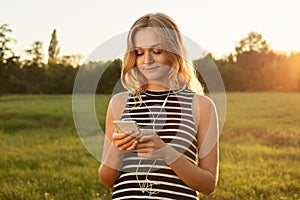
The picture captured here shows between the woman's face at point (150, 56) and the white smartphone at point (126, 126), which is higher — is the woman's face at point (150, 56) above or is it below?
above

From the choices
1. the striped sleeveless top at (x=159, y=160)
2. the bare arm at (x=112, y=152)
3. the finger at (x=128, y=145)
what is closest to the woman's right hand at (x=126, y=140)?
the finger at (x=128, y=145)

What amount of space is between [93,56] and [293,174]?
5.88m

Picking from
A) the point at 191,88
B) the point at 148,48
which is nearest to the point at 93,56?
the point at 148,48

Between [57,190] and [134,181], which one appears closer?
[134,181]

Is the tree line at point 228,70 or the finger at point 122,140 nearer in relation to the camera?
the finger at point 122,140

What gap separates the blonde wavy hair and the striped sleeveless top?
0.08 m

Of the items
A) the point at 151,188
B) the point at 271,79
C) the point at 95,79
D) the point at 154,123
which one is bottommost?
the point at 271,79

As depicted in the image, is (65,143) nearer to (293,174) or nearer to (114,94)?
(293,174)

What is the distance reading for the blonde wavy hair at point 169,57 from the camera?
90.7 inches

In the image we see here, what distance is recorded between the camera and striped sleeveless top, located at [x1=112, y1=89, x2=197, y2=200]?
2.27 meters

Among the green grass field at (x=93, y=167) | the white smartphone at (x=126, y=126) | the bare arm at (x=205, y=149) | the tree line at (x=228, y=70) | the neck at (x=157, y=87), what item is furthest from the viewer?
the tree line at (x=228, y=70)

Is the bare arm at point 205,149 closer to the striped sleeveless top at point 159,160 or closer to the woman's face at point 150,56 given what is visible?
the striped sleeveless top at point 159,160

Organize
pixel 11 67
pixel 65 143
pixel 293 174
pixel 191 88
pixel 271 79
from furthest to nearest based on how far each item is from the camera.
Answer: pixel 271 79 < pixel 11 67 < pixel 65 143 < pixel 293 174 < pixel 191 88

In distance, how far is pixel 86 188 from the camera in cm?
655
